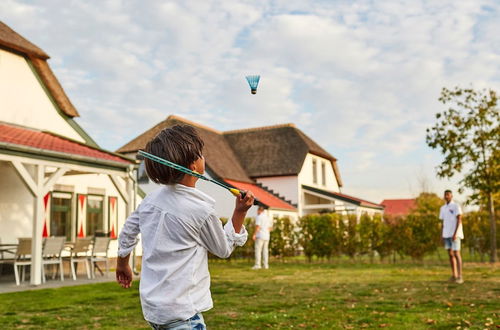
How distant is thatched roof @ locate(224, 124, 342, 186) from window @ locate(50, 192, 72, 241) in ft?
56.4

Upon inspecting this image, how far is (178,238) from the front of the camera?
2.61m

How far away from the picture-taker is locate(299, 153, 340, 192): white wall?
110 feet

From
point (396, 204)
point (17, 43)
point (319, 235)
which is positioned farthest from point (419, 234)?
point (396, 204)

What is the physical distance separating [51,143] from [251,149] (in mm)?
22159

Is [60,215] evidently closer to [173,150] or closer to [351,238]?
[351,238]

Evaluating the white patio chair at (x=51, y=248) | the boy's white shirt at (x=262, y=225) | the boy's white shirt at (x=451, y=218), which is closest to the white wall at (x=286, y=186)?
the boy's white shirt at (x=262, y=225)

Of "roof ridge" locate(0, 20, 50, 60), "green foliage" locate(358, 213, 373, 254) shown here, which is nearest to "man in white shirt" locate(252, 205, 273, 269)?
"green foliage" locate(358, 213, 373, 254)

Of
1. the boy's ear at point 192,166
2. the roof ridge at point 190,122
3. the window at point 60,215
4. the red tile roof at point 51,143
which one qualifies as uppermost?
the roof ridge at point 190,122

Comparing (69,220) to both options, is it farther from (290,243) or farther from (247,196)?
(247,196)

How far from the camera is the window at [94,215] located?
711 inches

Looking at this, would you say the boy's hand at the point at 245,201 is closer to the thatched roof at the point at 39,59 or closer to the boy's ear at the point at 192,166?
A: the boy's ear at the point at 192,166

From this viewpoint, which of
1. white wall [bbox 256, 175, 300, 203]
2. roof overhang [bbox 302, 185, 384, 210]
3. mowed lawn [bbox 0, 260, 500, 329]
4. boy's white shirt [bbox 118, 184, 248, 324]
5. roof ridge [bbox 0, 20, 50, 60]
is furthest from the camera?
white wall [bbox 256, 175, 300, 203]

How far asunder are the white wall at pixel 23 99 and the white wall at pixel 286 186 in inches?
675

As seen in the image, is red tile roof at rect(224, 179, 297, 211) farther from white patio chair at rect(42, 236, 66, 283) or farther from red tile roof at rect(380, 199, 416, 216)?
red tile roof at rect(380, 199, 416, 216)
